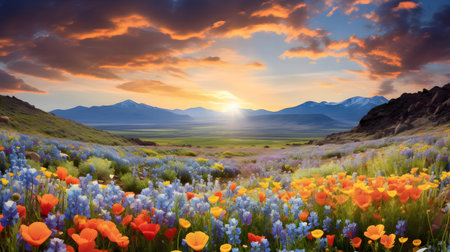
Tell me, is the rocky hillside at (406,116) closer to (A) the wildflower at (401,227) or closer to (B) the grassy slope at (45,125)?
(B) the grassy slope at (45,125)

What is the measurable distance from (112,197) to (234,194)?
1594mm

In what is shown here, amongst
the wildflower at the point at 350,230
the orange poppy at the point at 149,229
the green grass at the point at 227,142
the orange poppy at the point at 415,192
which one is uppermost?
the orange poppy at the point at 415,192

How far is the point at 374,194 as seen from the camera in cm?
271

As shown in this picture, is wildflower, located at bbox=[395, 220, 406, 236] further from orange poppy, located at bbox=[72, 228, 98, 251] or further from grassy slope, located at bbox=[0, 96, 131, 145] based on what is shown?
grassy slope, located at bbox=[0, 96, 131, 145]

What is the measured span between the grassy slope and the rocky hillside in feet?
181

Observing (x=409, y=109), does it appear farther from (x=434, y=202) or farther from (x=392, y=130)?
(x=434, y=202)

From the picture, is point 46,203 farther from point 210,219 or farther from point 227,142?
point 227,142

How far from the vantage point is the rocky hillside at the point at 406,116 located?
55.8 m

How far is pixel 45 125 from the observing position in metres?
62.8

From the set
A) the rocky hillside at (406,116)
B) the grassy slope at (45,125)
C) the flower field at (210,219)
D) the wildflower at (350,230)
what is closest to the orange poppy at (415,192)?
the flower field at (210,219)

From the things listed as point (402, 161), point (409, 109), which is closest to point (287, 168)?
point (402, 161)

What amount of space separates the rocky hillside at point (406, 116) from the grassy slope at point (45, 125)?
5518 cm

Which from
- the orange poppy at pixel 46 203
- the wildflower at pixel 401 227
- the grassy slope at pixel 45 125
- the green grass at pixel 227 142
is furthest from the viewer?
the green grass at pixel 227 142

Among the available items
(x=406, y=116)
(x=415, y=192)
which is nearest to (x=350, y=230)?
(x=415, y=192)
